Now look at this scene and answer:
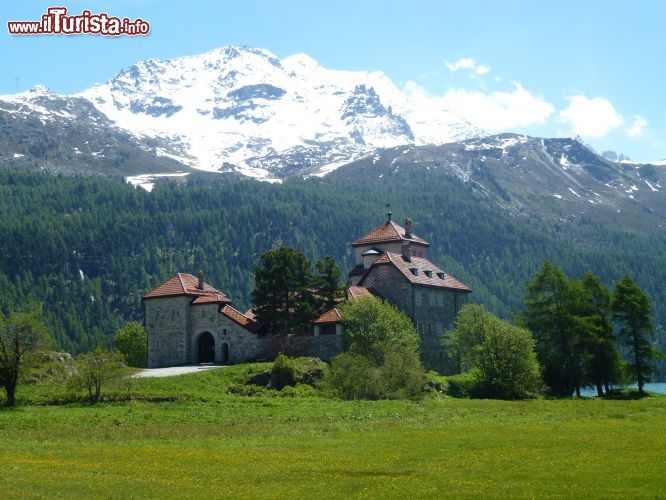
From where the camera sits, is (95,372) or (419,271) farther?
(419,271)

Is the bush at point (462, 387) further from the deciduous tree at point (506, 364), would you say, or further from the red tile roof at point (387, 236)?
the red tile roof at point (387, 236)

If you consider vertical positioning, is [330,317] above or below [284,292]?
below

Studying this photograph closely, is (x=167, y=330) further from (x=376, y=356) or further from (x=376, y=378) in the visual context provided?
(x=376, y=378)

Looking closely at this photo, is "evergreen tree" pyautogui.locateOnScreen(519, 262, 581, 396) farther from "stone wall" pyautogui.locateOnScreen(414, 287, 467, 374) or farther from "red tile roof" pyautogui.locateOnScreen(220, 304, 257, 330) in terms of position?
"red tile roof" pyautogui.locateOnScreen(220, 304, 257, 330)

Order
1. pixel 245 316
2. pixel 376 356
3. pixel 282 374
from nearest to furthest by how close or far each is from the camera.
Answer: pixel 282 374 < pixel 376 356 < pixel 245 316

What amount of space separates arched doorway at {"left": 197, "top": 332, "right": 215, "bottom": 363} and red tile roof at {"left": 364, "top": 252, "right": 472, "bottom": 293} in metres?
18.2

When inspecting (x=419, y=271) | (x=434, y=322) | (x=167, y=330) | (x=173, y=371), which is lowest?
(x=173, y=371)

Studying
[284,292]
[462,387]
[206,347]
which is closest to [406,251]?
[284,292]

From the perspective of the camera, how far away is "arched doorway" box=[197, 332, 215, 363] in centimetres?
9319

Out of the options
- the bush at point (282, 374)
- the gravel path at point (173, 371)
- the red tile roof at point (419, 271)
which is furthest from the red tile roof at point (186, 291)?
the bush at point (282, 374)

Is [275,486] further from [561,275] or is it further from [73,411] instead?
[561,275]

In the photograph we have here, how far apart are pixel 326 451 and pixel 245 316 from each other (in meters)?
55.4

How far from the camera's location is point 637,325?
88.4m

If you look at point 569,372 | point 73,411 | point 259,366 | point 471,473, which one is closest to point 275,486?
point 471,473
